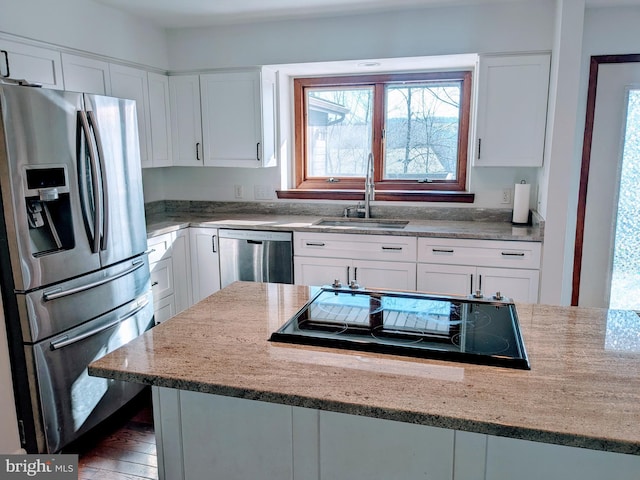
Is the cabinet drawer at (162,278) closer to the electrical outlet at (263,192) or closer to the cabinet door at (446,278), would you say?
the electrical outlet at (263,192)

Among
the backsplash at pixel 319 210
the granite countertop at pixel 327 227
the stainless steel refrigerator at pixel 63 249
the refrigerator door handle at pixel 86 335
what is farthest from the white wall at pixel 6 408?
the backsplash at pixel 319 210

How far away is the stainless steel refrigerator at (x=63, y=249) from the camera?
6.50 feet

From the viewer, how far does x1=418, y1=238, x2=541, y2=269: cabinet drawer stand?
299cm

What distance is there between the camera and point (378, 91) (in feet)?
12.3

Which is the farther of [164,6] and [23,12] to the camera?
[164,6]

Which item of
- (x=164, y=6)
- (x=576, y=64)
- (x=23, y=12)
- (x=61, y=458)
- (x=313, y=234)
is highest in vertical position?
(x=164, y=6)

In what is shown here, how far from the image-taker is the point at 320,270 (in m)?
3.38

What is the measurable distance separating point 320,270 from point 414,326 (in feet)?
6.52

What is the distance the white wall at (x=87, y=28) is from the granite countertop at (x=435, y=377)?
6.63 feet

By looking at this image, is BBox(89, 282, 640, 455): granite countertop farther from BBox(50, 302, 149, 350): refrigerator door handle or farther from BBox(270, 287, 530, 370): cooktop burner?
BBox(50, 302, 149, 350): refrigerator door handle

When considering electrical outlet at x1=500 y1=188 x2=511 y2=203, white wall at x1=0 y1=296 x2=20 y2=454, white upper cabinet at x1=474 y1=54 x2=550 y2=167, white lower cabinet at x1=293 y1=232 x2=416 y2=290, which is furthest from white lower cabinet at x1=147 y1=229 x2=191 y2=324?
electrical outlet at x1=500 y1=188 x2=511 y2=203

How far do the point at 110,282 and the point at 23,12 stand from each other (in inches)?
57.7

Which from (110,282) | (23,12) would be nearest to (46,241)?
(110,282)

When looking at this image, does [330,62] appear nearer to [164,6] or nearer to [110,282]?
[164,6]
